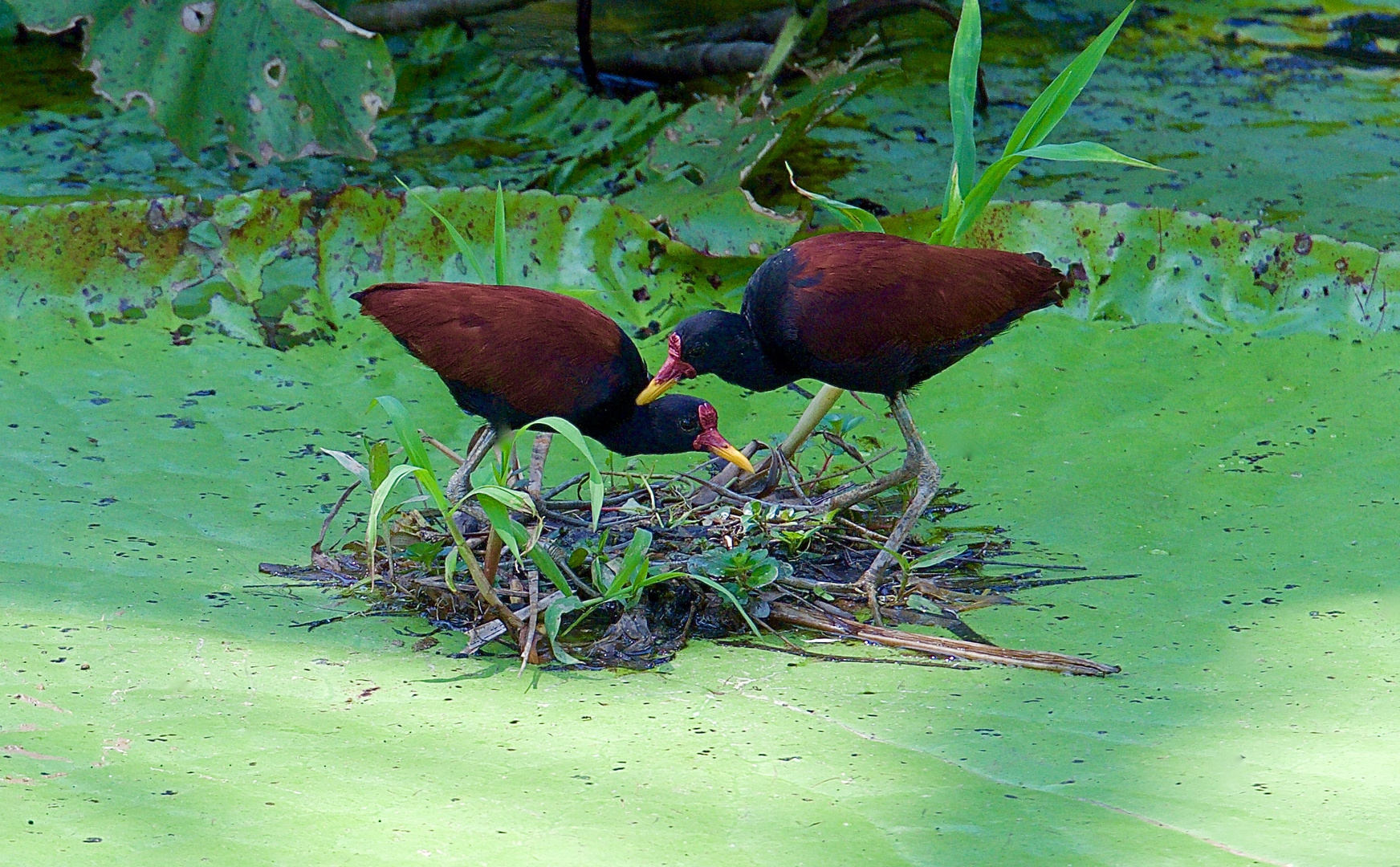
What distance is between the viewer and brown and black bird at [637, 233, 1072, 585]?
2.75 meters

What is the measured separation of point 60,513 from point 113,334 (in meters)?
0.92

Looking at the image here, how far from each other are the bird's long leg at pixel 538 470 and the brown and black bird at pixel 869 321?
1.01ft

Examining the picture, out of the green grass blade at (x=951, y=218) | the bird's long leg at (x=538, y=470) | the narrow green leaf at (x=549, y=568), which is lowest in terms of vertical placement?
the bird's long leg at (x=538, y=470)

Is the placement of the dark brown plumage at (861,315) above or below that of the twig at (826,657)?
above

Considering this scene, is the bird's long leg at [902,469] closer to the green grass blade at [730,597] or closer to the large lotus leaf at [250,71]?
the green grass blade at [730,597]

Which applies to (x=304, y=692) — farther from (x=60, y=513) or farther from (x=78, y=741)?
(x=60, y=513)

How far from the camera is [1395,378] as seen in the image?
328 cm

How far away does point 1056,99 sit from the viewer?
2.85 metres

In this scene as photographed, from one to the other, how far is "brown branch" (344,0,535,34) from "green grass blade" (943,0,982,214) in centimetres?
293

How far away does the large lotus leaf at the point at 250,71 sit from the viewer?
443 centimetres

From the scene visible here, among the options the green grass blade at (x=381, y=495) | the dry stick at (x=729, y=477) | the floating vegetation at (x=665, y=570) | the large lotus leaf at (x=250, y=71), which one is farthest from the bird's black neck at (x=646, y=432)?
the large lotus leaf at (x=250, y=71)

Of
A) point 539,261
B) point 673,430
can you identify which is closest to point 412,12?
point 539,261

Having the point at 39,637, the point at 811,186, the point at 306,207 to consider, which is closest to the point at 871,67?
the point at 811,186

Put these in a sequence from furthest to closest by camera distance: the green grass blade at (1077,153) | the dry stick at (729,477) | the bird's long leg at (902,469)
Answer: the dry stick at (729,477), the bird's long leg at (902,469), the green grass blade at (1077,153)
